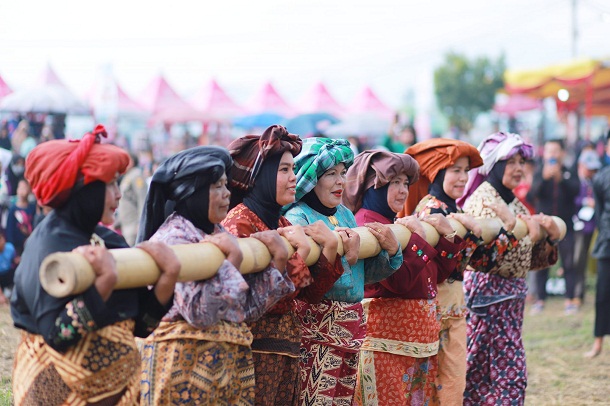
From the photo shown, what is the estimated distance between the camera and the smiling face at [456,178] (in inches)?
237

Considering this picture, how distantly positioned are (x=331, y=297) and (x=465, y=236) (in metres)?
1.33

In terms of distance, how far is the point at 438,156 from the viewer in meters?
6.05

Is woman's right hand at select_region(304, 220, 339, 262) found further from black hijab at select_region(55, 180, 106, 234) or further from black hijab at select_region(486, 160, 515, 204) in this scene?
black hijab at select_region(486, 160, 515, 204)

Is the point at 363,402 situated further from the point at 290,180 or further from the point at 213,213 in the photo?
the point at 213,213

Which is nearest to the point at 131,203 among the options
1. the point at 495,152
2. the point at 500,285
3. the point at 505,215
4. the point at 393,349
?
the point at 495,152

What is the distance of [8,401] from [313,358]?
200 cm

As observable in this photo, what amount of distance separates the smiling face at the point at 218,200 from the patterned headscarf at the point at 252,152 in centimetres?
57

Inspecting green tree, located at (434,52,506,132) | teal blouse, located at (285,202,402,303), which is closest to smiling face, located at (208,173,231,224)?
teal blouse, located at (285,202,402,303)

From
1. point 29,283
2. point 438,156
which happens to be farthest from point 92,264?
point 438,156

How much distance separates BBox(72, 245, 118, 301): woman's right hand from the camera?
316cm

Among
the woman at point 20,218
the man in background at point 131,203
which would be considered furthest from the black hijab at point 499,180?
the woman at point 20,218

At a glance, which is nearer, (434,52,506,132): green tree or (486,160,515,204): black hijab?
(486,160,515,204): black hijab

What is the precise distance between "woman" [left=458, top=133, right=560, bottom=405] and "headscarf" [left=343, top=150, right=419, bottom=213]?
0.99m

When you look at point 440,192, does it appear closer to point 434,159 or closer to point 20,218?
point 434,159
